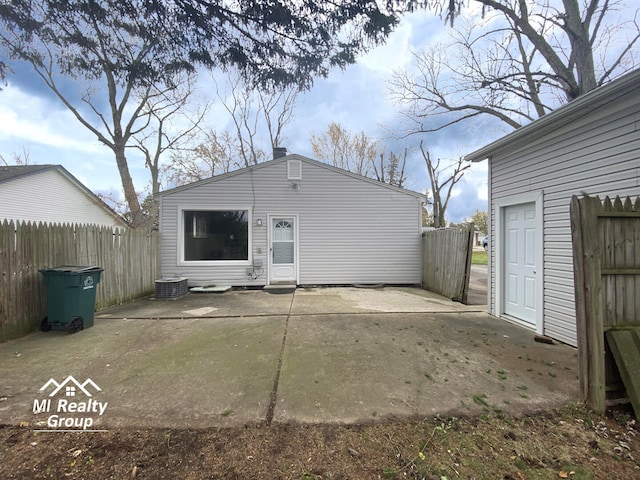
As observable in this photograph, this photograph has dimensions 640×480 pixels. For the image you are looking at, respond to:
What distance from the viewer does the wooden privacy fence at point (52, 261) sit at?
3908mm

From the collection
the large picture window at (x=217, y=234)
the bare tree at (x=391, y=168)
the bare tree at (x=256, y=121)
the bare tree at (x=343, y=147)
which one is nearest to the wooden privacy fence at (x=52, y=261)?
the large picture window at (x=217, y=234)

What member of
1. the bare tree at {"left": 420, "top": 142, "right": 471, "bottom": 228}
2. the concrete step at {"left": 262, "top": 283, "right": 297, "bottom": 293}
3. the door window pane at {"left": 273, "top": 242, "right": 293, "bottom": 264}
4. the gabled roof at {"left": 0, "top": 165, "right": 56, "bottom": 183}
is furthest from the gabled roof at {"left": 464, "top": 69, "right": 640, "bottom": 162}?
the bare tree at {"left": 420, "top": 142, "right": 471, "bottom": 228}

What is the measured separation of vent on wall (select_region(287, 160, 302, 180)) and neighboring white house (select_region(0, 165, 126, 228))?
35.0 ft

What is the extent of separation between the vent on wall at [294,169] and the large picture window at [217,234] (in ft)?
5.65

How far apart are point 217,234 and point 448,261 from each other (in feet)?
21.0

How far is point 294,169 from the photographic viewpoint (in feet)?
28.0

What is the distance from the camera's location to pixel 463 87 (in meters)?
9.99

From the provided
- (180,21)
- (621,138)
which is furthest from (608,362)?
(180,21)

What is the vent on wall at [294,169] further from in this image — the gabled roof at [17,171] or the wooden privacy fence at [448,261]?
the gabled roof at [17,171]

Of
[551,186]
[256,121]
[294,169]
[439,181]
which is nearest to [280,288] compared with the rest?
[294,169]

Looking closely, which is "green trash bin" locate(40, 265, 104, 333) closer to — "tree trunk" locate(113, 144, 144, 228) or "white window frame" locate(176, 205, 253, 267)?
"white window frame" locate(176, 205, 253, 267)

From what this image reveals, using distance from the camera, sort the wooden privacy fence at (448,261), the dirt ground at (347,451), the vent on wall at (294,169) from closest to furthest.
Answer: the dirt ground at (347,451), the wooden privacy fence at (448,261), the vent on wall at (294,169)

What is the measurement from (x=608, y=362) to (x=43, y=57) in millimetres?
7647

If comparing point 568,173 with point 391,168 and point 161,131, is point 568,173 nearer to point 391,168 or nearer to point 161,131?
point 161,131
